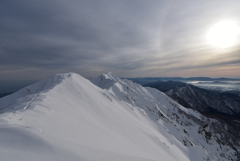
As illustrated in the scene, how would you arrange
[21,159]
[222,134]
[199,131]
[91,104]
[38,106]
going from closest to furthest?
[21,159] → [38,106] → [91,104] → [199,131] → [222,134]

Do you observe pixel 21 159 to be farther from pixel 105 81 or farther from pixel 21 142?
pixel 105 81

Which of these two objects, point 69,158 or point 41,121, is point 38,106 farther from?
point 69,158

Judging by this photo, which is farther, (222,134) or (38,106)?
(222,134)

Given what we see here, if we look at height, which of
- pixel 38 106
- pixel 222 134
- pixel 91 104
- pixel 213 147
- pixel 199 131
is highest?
pixel 38 106

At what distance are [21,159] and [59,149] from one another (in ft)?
5.29

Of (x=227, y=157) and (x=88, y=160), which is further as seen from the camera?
(x=227, y=157)

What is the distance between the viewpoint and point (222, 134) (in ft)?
278

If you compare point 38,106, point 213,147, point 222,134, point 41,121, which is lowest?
point 222,134

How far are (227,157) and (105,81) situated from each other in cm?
7364

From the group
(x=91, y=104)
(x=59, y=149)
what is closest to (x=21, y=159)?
(x=59, y=149)

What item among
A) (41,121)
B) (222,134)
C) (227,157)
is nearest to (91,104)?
(41,121)

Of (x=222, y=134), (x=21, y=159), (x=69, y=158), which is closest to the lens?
(x=21, y=159)

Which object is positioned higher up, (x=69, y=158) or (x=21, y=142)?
(x=21, y=142)

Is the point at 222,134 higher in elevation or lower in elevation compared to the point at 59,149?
lower
